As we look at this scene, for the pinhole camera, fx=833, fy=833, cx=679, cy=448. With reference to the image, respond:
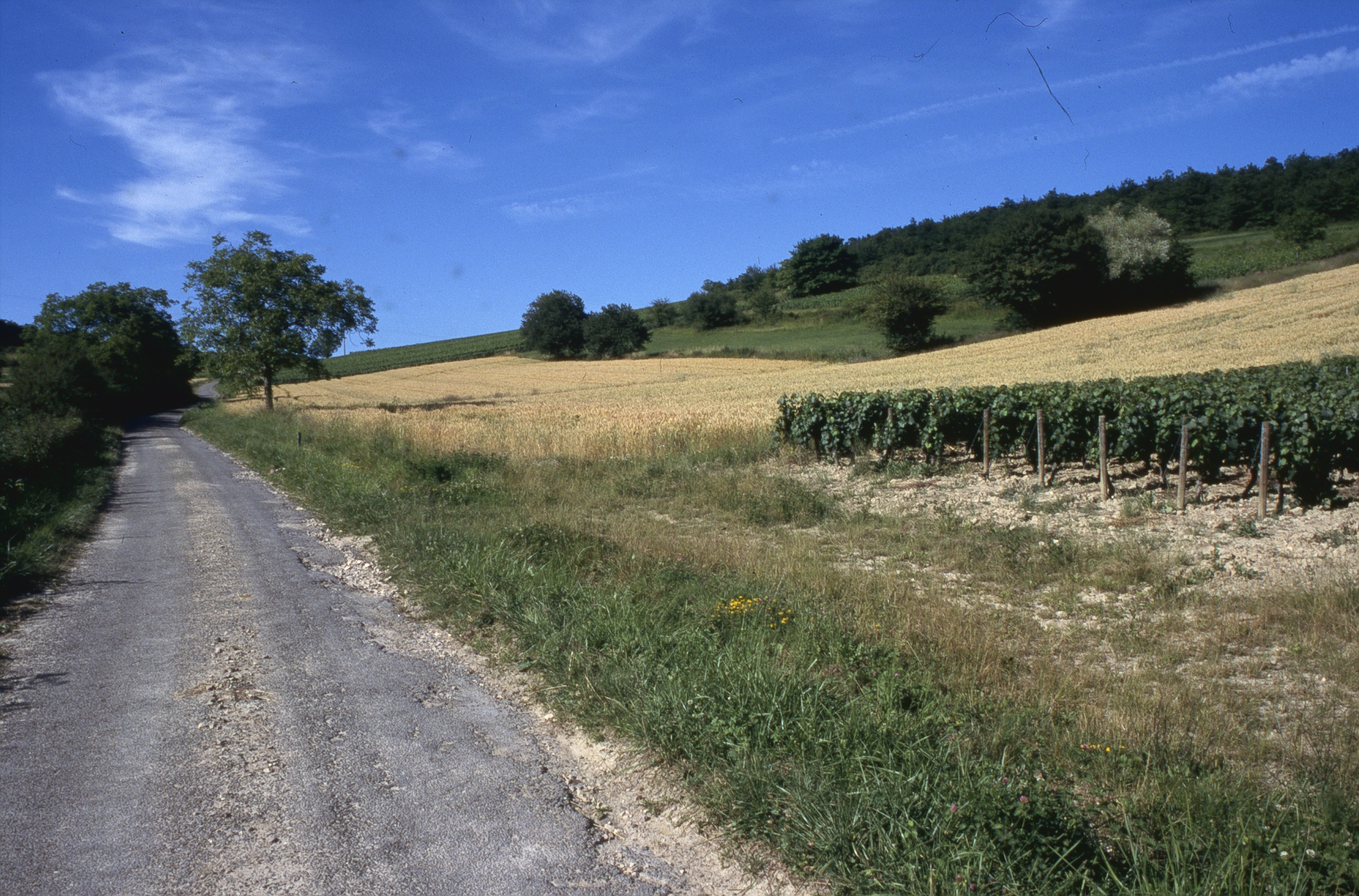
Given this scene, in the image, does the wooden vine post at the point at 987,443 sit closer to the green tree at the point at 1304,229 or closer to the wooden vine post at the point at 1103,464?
the wooden vine post at the point at 1103,464

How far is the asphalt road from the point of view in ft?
11.3

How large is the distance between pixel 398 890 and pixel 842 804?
1.81 m

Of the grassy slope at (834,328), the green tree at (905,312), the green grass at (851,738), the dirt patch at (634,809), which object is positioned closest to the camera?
the green grass at (851,738)

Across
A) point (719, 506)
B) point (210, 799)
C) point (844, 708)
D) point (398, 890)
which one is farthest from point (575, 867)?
point (719, 506)

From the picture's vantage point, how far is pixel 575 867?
347 cm

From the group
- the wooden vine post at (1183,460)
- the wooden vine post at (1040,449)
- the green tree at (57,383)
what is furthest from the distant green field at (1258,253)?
the green tree at (57,383)

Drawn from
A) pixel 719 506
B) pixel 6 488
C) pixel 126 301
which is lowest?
pixel 719 506

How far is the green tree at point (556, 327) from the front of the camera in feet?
264

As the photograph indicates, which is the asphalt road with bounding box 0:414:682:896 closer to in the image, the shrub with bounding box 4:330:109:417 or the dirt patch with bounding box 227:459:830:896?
the dirt patch with bounding box 227:459:830:896

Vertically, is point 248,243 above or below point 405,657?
above

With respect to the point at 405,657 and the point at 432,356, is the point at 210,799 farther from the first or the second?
the point at 432,356

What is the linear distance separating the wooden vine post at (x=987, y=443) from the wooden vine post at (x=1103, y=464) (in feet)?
7.03

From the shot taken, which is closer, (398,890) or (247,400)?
(398,890)

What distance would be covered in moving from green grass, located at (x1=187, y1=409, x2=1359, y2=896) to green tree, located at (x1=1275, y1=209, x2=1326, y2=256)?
64231 mm
